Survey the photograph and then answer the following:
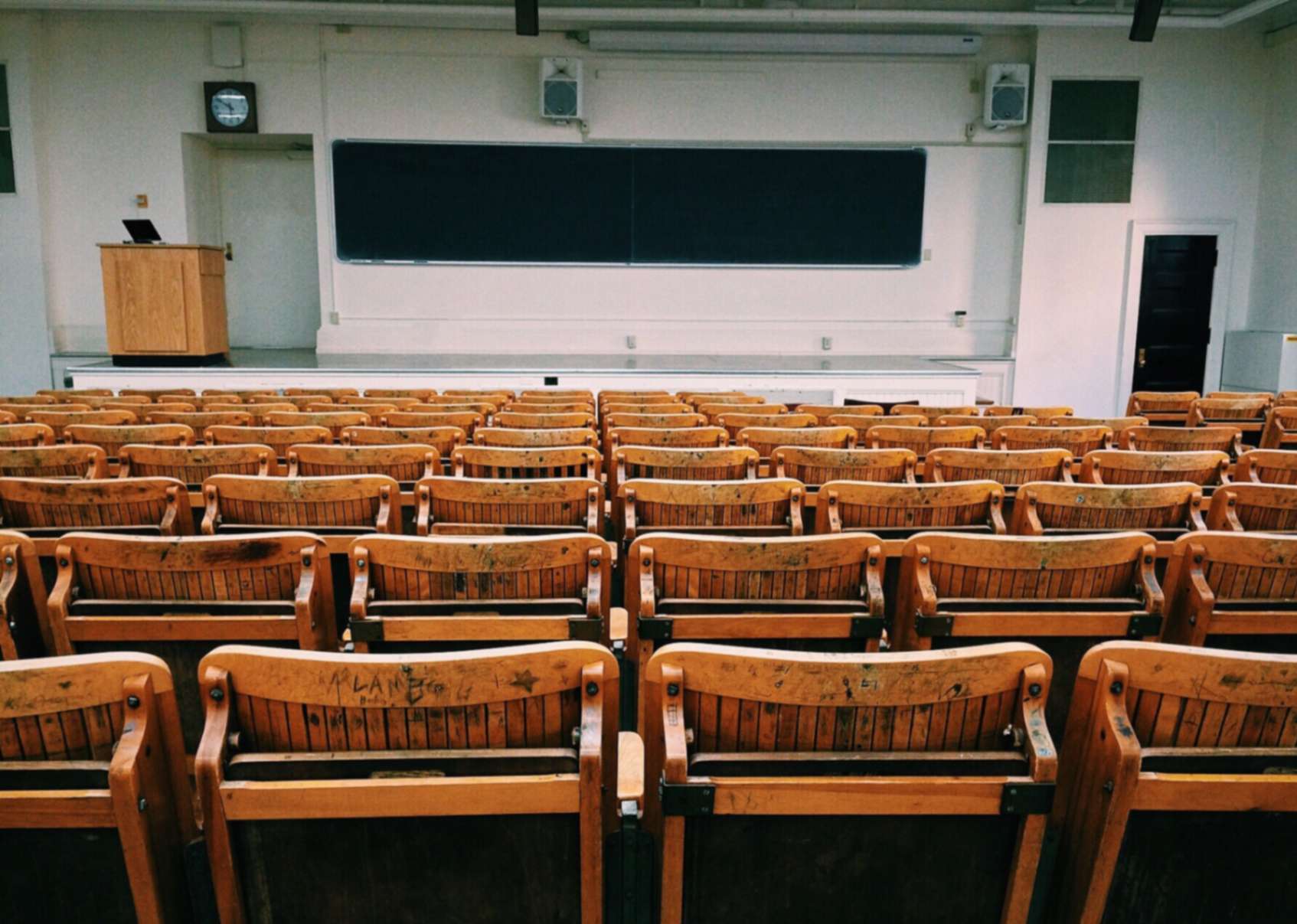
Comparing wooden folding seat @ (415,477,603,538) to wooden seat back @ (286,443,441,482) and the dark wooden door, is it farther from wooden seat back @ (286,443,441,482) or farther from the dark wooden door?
the dark wooden door

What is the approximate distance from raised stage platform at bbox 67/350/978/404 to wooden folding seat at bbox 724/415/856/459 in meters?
4.56

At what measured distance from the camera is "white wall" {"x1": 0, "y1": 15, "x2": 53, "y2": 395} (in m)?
9.11

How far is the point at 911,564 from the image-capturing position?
203cm

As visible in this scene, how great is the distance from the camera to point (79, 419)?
4406mm

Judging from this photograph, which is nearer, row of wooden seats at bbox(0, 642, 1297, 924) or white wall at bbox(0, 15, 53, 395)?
row of wooden seats at bbox(0, 642, 1297, 924)

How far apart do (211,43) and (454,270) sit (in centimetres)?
315

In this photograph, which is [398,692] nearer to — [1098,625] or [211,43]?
[1098,625]

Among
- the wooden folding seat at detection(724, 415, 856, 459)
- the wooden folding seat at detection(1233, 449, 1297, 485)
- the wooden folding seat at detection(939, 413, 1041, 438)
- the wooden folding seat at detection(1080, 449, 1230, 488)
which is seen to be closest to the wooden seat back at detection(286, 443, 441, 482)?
the wooden folding seat at detection(724, 415, 856, 459)


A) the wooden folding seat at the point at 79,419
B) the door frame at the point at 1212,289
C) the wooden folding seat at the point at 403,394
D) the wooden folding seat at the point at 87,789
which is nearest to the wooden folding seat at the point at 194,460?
the wooden folding seat at the point at 79,419

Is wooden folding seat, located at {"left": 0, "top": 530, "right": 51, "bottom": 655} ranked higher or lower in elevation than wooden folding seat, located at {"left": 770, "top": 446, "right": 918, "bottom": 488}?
lower

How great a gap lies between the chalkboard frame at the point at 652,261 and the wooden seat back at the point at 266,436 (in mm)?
6309

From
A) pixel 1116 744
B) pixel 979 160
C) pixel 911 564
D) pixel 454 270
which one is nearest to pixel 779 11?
pixel 979 160

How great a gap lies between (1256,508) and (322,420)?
12.4 feet

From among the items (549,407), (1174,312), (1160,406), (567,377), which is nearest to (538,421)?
(549,407)
